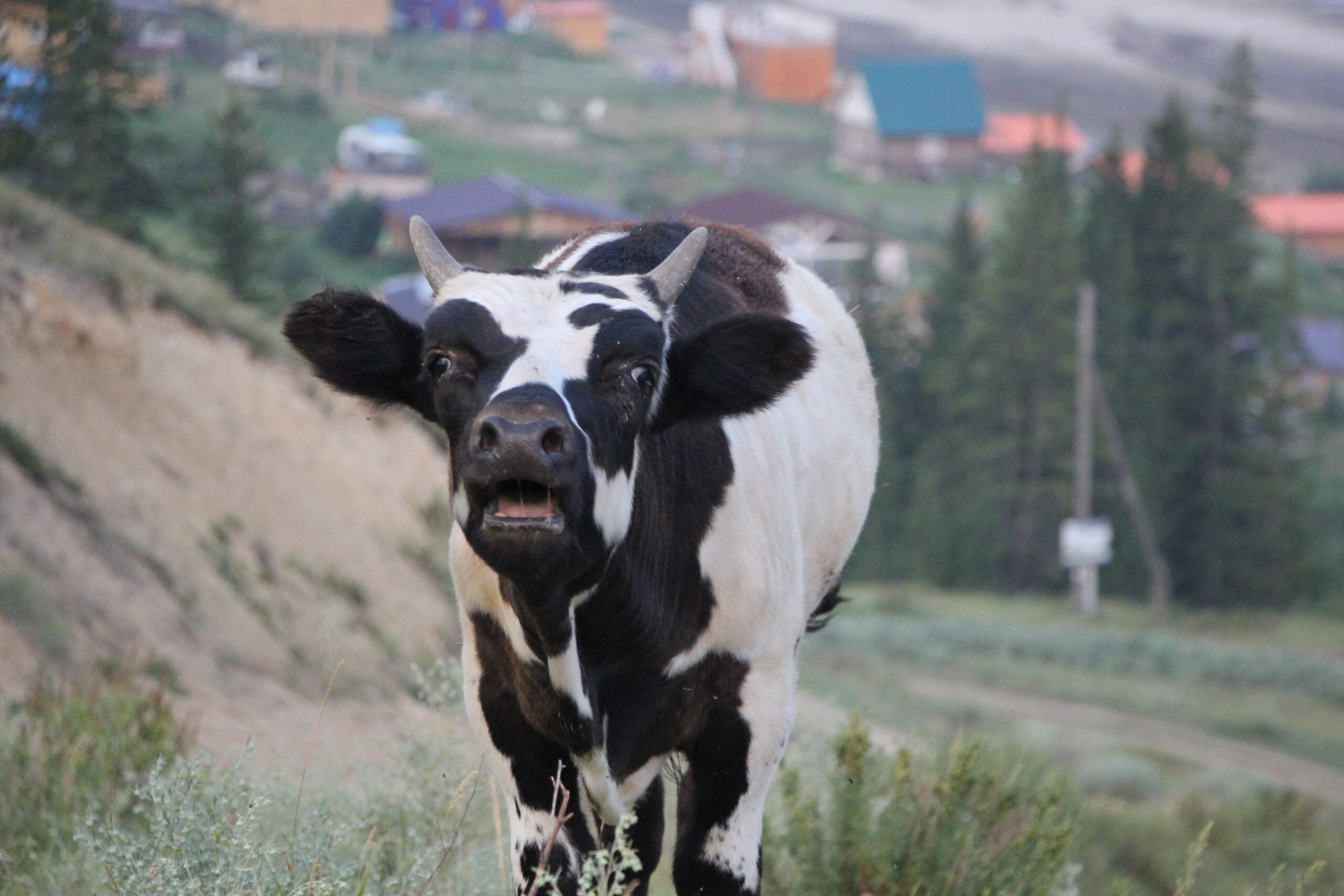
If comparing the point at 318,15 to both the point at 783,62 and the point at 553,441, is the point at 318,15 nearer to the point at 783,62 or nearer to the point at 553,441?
the point at 783,62

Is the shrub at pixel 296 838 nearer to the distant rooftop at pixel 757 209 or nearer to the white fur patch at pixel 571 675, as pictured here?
the white fur patch at pixel 571 675

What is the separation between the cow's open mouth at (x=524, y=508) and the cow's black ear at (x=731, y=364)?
2.83 ft

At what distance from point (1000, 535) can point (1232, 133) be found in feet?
54.5

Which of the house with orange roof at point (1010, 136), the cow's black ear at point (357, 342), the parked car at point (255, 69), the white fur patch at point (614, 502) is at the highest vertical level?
the cow's black ear at point (357, 342)

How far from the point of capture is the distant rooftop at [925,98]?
314ft

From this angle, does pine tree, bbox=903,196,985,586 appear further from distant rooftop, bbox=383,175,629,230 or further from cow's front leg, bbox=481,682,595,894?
cow's front leg, bbox=481,682,595,894

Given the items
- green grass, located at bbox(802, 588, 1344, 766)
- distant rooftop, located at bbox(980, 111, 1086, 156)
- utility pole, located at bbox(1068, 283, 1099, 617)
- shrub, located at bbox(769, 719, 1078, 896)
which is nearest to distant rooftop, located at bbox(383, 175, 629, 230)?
utility pole, located at bbox(1068, 283, 1099, 617)

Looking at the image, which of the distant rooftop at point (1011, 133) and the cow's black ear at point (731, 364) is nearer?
the cow's black ear at point (731, 364)

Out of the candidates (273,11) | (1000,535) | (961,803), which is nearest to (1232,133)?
(1000,535)

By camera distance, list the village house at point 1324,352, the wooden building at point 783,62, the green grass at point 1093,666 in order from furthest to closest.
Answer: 1. the wooden building at point 783,62
2. the village house at point 1324,352
3. the green grass at point 1093,666

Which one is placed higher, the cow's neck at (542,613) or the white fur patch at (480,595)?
the cow's neck at (542,613)

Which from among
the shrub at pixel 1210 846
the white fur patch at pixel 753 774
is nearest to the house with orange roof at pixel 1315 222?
the shrub at pixel 1210 846

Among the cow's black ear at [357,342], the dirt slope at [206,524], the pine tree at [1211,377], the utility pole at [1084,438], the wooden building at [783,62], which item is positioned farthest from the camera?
the wooden building at [783,62]

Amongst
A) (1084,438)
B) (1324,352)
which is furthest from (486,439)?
(1324,352)
